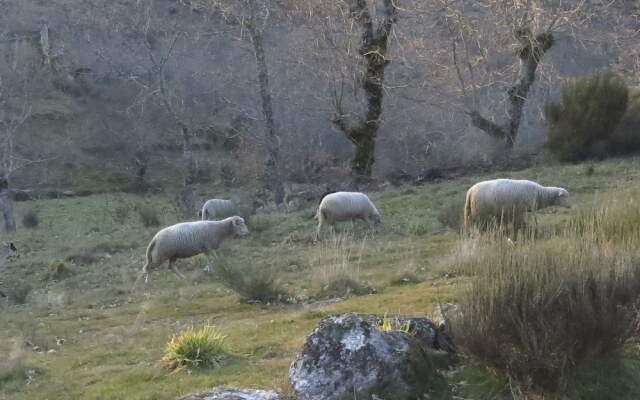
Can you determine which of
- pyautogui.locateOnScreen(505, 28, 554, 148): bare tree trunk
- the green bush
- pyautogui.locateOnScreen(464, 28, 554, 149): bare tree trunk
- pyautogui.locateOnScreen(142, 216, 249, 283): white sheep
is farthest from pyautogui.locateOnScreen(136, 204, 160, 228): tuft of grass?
the green bush

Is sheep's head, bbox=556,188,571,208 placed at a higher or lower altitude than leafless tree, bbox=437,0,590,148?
lower

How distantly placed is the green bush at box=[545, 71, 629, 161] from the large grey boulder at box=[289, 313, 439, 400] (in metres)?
21.8

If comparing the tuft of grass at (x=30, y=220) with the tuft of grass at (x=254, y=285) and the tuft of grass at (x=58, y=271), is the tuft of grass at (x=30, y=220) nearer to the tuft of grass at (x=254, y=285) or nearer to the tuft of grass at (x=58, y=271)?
the tuft of grass at (x=58, y=271)

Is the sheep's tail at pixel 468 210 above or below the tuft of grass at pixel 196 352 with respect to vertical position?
above

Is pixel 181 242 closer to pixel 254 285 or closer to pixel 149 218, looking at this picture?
pixel 254 285

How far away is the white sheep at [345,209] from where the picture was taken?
17.4 m

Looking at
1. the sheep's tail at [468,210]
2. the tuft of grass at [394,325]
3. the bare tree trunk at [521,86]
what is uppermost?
the bare tree trunk at [521,86]

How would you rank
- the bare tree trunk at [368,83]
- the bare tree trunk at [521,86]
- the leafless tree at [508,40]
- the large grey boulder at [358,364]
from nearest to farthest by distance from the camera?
1. the large grey boulder at [358,364]
2. the bare tree trunk at [368,83]
3. the leafless tree at [508,40]
4. the bare tree trunk at [521,86]

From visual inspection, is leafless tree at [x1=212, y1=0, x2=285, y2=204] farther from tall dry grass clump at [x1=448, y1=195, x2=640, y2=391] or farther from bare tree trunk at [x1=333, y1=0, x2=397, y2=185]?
tall dry grass clump at [x1=448, y1=195, x2=640, y2=391]

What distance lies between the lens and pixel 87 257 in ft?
59.2

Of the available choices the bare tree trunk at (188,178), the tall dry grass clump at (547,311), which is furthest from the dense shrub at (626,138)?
the tall dry grass clump at (547,311)

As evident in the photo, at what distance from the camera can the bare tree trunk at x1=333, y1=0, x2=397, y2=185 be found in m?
26.0

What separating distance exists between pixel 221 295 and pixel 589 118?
17769 millimetres

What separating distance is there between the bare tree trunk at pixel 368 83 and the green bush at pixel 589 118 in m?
6.54
